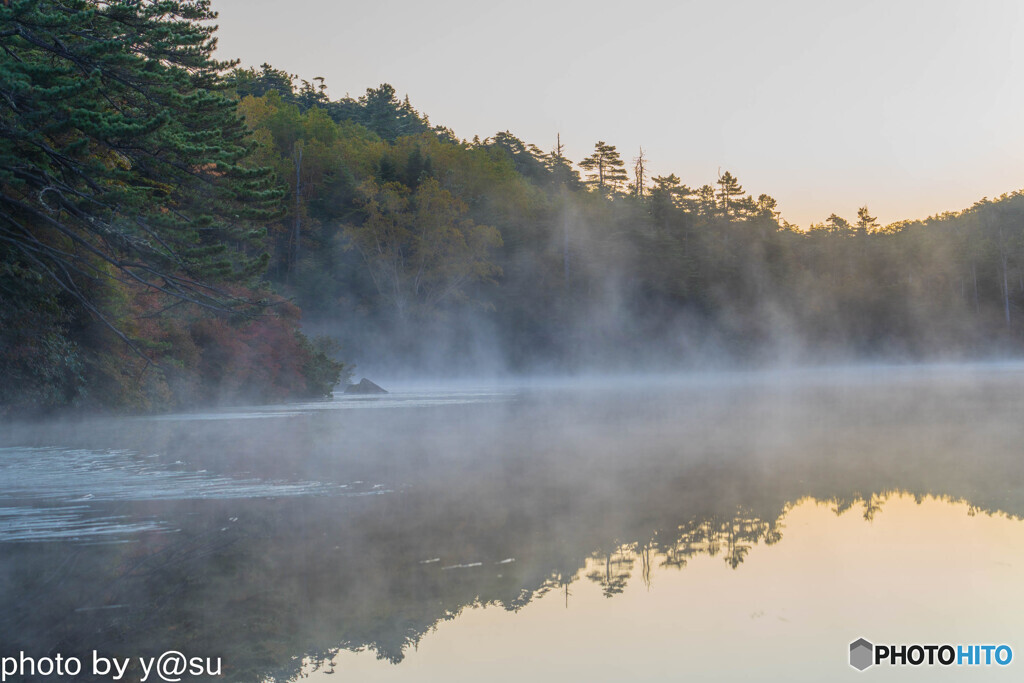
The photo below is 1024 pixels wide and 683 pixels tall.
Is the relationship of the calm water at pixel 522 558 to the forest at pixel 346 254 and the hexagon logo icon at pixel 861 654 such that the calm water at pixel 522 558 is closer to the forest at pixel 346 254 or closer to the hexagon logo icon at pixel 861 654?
the hexagon logo icon at pixel 861 654

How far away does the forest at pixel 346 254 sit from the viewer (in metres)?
16.1

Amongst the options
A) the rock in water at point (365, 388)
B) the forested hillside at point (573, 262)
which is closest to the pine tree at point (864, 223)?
the forested hillside at point (573, 262)

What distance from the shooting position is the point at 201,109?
17891mm

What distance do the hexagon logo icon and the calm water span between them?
0.24ft

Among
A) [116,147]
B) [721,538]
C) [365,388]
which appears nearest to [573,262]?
[365,388]

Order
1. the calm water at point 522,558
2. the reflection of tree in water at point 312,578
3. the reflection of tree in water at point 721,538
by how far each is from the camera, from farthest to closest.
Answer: the reflection of tree in water at point 721,538
the reflection of tree in water at point 312,578
the calm water at point 522,558

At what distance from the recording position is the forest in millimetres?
16094

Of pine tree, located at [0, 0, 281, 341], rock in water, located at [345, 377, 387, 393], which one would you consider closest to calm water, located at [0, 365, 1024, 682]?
pine tree, located at [0, 0, 281, 341]

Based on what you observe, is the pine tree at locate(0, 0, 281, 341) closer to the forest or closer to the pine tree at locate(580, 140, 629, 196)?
the forest

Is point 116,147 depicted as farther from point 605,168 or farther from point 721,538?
point 605,168

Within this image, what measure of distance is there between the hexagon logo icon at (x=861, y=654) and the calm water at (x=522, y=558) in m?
0.07

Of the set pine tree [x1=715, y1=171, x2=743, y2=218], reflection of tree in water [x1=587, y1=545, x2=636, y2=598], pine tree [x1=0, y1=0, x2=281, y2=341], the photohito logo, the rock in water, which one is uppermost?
pine tree [x1=715, y1=171, x2=743, y2=218]

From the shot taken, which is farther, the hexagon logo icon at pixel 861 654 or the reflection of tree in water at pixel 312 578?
the reflection of tree in water at pixel 312 578

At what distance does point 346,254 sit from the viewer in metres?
59.4
